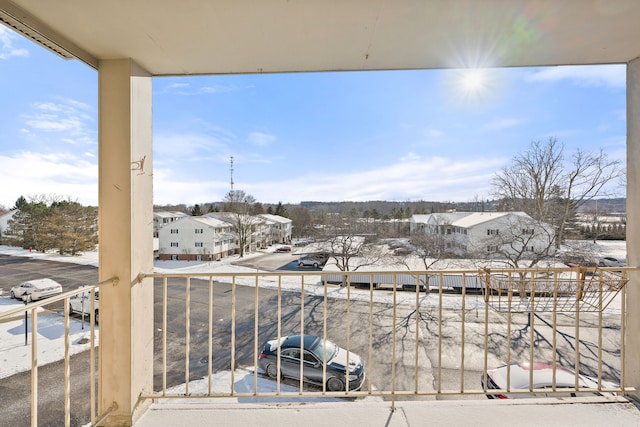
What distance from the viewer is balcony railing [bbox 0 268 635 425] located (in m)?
1.28

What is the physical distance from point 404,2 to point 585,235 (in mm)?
8365

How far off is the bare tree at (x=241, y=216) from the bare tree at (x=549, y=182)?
10.2 metres

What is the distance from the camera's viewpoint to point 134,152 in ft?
4.12

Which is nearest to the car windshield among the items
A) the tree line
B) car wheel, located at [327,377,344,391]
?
car wheel, located at [327,377,344,391]

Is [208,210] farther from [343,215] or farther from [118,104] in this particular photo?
[118,104]

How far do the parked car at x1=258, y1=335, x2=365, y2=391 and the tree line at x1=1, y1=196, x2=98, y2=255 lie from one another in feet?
10.8

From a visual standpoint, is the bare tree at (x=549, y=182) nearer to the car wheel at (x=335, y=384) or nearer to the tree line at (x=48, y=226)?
the car wheel at (x=335, y=384)

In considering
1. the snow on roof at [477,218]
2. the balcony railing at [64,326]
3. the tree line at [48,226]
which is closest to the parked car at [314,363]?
the tree line at [48,226]

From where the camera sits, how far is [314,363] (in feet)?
14.5

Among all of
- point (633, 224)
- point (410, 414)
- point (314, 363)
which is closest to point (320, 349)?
point (314, 363)

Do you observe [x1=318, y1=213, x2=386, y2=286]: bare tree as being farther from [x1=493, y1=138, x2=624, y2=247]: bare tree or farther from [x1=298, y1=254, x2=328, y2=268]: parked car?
[x1=493, y1=138, x2=624, y2=247]: bare tree

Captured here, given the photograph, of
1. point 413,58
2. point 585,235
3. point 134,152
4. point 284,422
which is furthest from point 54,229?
point 585,235

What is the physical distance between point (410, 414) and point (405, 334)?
6844 millimetres

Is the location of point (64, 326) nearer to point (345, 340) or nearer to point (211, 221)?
point (345, 340)
